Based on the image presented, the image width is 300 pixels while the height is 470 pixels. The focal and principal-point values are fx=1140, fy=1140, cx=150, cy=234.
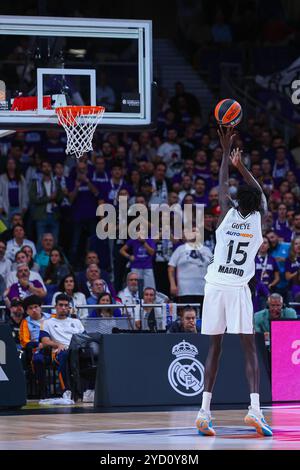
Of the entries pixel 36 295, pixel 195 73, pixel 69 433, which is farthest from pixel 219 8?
pixel 69 433

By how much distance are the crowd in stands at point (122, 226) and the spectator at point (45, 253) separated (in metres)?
0.02

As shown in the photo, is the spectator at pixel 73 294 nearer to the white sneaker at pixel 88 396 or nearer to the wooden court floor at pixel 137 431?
the white sneaker at pixel 88 396

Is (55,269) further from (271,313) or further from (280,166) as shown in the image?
(280,166)

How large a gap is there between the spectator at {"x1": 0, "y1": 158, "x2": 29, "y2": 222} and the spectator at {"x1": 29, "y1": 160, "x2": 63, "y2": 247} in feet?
0.96

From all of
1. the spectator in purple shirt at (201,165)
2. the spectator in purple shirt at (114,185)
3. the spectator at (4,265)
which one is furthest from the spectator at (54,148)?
the spectator at (4,265)

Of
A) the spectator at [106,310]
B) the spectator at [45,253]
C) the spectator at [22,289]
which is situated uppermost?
the spectator at [45,253]

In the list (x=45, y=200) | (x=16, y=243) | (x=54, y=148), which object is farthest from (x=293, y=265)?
(x=54, y=148)

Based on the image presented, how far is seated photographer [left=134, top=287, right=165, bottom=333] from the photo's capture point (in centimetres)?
1678

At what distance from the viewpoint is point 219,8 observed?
3059cm

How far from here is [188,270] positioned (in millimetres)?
18938

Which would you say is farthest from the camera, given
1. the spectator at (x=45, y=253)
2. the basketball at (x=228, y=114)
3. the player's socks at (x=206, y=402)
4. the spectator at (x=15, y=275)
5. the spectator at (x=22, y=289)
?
the spectator at (x=45, y=253)

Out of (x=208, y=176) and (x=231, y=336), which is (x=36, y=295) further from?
(x=208, y=176)

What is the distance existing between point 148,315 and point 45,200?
13.8 feet

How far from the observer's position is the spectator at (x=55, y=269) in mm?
18812
